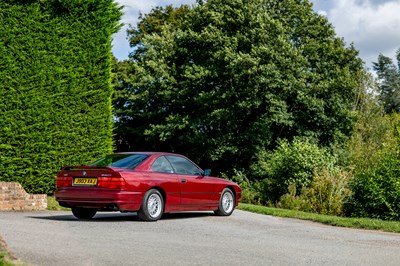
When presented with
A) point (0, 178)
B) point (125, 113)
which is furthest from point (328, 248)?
point (125, 113)

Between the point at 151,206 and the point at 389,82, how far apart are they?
82457 millimetres

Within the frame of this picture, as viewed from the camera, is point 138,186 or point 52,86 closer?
point 138,186

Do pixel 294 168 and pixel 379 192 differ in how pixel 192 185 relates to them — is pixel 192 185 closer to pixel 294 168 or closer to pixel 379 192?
pixel 379 192

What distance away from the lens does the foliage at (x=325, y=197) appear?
19.1 m

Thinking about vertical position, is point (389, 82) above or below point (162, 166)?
above

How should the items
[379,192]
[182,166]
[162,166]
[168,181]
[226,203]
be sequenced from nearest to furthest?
1. [168,181]
2. [162,166]
3. [182,166]
4. [226,203]
5. [379,192]

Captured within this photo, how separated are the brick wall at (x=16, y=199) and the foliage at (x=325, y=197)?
910 cm

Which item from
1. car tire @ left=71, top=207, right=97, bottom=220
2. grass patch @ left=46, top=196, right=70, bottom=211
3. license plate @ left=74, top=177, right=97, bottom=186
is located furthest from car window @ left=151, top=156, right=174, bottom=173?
grass patch @ left=46, top=196, right=70, bottom=211

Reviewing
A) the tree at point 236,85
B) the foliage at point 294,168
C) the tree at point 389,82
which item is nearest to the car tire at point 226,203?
the foliage at point 294,168

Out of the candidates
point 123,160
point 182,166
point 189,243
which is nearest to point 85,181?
point 123,160

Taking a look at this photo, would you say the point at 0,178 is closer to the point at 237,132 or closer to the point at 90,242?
the point at 90,242

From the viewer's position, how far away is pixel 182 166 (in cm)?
1384

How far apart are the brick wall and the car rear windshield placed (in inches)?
119

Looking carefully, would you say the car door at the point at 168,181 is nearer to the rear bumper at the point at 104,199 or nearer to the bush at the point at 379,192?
the rear bumper at the point at 104,199
